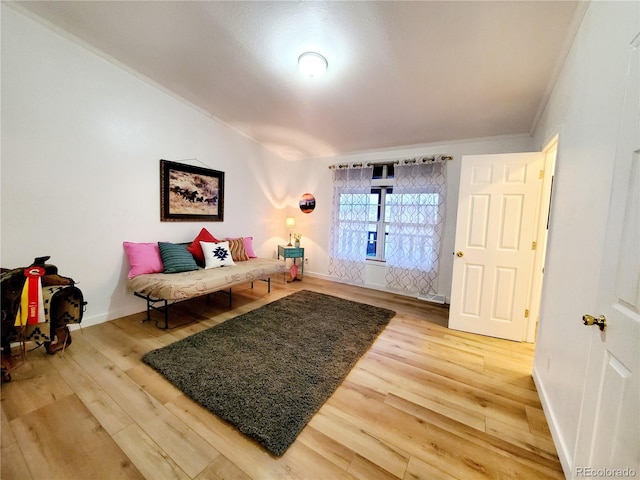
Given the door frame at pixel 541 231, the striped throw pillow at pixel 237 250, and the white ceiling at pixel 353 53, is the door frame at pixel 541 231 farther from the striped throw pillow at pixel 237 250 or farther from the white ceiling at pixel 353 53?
the striped throw pillow at pixel 237 250

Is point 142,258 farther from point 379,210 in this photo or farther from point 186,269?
point 379,210

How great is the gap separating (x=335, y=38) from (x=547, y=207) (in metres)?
2.44

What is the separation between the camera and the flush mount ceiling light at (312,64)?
202 cm

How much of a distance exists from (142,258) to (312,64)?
8.74 feet

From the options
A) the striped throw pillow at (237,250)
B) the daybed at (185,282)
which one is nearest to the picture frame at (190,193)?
the striped throw pillow at (237,250)

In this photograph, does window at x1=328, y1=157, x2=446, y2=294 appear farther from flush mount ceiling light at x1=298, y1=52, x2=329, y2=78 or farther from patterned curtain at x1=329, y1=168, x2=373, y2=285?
flush mount ceiling light at x1=298, y1=52, x2=329, y2=78

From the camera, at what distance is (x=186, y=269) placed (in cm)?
289

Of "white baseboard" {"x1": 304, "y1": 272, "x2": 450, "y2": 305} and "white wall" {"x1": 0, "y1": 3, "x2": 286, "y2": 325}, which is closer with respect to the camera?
"white wall" {"x1": 0, "y1": 3, "x2": 286, "y2": 325}

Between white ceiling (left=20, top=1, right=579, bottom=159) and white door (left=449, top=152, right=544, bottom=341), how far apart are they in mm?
727

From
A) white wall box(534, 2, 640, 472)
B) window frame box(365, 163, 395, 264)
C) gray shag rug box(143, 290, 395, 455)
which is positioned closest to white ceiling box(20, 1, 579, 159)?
white wall box(534, 2, 640, 472)

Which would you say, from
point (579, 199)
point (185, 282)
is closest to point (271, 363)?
point (185, 282)

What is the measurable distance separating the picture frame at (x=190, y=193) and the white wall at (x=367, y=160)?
176 centimetres

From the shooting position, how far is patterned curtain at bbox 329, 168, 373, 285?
166 inches

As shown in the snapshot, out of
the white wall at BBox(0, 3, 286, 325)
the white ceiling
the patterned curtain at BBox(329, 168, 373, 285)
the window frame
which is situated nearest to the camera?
the white ceiling
